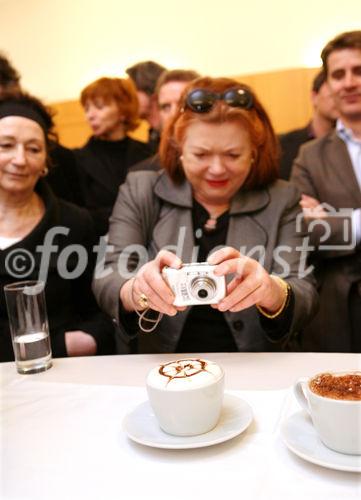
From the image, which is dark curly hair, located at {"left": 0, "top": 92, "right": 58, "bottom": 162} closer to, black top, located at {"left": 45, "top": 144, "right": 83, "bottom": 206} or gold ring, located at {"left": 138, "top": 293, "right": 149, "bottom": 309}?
black top, located at {"left": 45, "top": 144, "right": 83, "bottom": 206}

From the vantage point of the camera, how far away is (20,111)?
151 centimetres

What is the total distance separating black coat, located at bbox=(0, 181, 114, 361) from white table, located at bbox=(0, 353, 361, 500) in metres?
0.46

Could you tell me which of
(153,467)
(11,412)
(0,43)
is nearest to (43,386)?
(11,412)

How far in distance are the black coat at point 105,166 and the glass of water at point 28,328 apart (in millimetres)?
1231

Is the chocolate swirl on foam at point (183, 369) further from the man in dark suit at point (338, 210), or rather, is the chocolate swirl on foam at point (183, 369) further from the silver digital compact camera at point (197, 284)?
the man in dark suit at point (338, 210)

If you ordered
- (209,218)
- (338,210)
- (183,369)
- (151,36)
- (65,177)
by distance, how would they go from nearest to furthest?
(183,369)
(209,218)
(338,210)
(65,177)
(151,36)

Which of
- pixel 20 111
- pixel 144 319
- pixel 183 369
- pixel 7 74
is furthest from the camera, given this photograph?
pixel 7 74

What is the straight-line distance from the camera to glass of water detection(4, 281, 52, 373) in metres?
1.02

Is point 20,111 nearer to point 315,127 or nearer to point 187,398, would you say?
point 187,398

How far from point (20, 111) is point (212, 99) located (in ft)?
1.99

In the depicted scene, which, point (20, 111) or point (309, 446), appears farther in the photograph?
point (20, 111)

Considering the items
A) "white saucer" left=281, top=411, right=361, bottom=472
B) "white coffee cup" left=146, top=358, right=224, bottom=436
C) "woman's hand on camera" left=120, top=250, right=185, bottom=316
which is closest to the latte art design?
"white coffee cup" left=146, top=358, right=224, bottom=436

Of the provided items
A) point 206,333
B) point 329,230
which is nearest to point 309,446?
point 206,333

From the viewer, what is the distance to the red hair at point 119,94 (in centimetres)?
227
